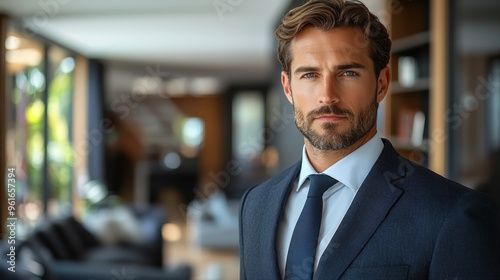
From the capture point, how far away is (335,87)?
0.62 meters

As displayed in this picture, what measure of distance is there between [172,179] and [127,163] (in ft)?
5.70

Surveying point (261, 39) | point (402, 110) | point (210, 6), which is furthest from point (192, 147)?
point (402, 110)

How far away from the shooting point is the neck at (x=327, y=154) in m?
0.66

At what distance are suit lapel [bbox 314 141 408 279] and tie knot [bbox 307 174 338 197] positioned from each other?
0.11 feet

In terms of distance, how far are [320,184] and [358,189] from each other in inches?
1.8

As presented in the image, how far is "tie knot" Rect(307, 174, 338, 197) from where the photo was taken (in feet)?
2.23

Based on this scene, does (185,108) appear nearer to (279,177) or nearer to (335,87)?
(279,177)

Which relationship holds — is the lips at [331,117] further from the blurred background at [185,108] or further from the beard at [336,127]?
the blurred background at [185,108]

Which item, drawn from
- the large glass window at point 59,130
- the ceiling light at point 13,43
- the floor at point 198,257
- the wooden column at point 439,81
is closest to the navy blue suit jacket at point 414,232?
the wooden column at point 439,81

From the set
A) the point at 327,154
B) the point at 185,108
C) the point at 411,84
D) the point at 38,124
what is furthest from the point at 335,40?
the point at 185,108

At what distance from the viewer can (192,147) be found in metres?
13.3

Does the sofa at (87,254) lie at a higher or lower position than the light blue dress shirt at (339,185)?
lower

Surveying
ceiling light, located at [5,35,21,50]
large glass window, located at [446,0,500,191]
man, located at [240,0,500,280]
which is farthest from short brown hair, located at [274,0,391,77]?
ceiling light, located at [5,35,21,50]

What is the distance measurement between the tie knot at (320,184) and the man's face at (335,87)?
6cm
